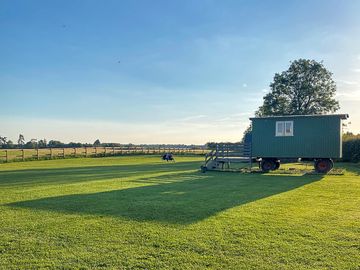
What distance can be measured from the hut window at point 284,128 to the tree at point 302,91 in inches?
975

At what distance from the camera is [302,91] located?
40.8 metres

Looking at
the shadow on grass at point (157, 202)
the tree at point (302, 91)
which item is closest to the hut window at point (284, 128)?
the shadow on grass at point (157, 202)

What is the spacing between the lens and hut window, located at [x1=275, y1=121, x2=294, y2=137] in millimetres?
16547

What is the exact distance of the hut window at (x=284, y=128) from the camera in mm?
16547

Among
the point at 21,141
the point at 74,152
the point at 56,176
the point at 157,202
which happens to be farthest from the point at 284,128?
the point at 21,141

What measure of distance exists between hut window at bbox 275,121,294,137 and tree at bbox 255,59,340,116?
24.8m

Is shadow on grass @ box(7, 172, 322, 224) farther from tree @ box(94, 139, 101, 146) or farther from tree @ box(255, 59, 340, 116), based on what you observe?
tree @ box(94, 139, 101, 146)

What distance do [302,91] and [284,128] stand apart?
1055 inches

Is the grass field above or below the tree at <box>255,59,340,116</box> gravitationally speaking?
below

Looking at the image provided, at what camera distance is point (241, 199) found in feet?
25.8

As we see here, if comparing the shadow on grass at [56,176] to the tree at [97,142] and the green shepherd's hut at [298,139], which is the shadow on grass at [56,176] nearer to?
the green shepherd's hut at [298,139]

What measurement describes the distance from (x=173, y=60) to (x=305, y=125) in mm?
10568

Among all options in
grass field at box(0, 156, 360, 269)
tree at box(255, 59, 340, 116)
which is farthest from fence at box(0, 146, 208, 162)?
grass field at box(0, 156, 360, 269)

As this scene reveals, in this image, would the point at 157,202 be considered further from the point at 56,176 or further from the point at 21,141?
the point at 21,141
